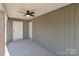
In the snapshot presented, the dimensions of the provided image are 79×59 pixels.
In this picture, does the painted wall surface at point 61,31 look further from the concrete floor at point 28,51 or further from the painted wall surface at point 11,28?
the painted wall surface at point 11,28

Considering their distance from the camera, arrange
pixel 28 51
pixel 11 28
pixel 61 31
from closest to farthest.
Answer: pixel 61 31, pixel 28 51, pixel 11 28

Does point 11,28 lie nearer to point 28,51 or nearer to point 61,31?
point 28,51

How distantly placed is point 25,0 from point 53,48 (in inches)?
151

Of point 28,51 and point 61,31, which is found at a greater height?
point 61,31

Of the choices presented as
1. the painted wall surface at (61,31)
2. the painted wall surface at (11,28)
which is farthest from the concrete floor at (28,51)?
the painted wall surface at (11,28)

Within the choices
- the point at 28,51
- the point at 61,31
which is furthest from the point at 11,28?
the point at 61,31

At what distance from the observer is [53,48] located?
15.6ft

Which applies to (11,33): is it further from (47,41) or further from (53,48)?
(53,48)

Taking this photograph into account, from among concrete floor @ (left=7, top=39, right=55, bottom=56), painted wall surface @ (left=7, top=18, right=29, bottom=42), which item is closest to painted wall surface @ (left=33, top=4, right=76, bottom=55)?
concrete floor @ (left=7, top=39, right=55, bottom=56)

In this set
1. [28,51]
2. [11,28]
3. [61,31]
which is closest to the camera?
[61,31]

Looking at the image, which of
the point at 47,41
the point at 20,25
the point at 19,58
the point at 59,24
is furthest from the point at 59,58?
the point at 20,25

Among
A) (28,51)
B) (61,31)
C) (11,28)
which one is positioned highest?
(11,28)

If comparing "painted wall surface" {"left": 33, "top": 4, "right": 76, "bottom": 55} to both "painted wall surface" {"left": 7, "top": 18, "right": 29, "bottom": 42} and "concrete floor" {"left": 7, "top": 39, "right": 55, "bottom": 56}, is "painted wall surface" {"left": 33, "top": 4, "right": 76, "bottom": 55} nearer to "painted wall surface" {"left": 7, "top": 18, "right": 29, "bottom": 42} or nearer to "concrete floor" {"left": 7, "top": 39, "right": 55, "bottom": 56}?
"concrete floor" {"left": 7, "top": 39, "right": 55, "bottom": 56}

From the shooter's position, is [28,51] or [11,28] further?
[11,28]
